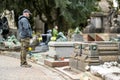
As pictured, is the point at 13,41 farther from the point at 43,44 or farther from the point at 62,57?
the point at 62,57

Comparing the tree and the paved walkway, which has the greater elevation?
the tree

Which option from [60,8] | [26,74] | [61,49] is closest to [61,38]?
[61,49]

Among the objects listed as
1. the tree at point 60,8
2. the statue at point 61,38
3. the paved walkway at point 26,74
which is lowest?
the paved walkway at point 26,74

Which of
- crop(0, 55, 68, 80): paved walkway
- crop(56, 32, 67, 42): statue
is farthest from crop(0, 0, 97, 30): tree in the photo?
crop(0, 55, 68, 80): paved walkway

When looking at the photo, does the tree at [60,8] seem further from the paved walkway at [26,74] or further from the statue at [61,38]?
the paved walkway at [26,74]

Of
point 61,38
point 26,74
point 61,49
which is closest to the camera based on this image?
point 26,74

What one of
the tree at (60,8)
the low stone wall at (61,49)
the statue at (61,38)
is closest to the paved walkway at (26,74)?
the low stone wall at (61,49)

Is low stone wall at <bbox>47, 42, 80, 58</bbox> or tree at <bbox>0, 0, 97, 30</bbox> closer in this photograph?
low stone wall at <bbox>47, 42, 80, 58</bbox>

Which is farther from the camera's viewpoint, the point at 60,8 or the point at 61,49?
the point at 60,8

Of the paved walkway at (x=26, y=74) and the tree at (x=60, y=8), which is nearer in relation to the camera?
the paved walkway at (x=26, y=74)

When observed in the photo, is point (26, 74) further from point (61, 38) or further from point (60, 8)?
point (60, 8)

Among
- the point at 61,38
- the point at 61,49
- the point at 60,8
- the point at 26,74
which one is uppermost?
the point at 60,8

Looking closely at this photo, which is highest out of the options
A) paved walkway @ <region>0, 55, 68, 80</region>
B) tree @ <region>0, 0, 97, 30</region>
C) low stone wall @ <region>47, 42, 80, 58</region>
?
tree @ <region>0, 0, 97, 30</region>

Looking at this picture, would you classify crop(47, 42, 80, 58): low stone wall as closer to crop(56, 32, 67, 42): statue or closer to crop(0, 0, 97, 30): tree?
crop(56, 32, 67, 42): statue
